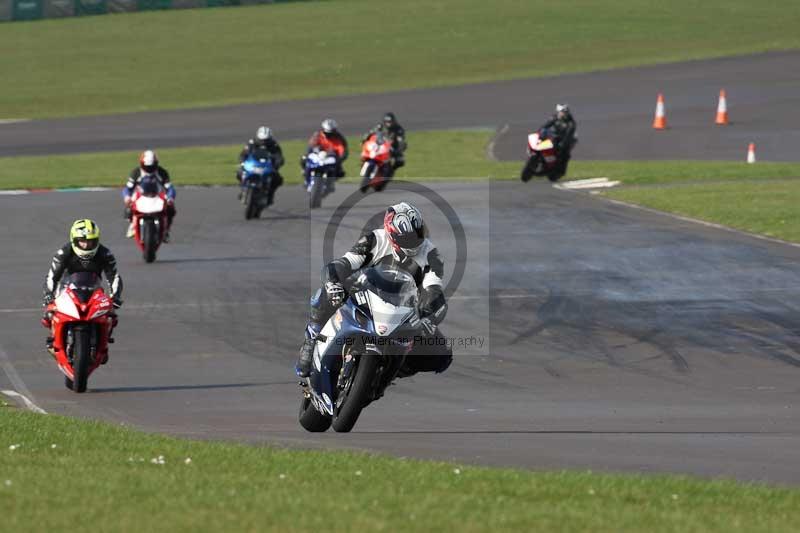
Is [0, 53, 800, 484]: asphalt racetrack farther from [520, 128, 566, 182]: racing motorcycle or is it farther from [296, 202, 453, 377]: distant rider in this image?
[520, 128, 566, 182]: racing motorcycle

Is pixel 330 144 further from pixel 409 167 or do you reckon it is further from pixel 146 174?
pixel 146 174

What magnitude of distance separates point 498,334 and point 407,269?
6247mm

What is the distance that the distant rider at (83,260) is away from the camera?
53.6 ft

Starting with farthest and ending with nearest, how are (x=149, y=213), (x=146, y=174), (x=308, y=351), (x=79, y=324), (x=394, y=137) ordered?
(x=394, y=137)
(x=146, y=174)
(x=149, y=213)
(x=79, y=324)
(x=308, y=351)

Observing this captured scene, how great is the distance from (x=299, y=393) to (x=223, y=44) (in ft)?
184

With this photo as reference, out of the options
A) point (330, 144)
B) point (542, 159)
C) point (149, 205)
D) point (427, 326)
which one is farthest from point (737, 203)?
point (427, 326)

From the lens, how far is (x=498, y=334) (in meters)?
18.1

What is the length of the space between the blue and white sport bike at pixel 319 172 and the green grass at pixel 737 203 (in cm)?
574

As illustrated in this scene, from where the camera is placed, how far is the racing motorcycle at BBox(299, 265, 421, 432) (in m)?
11.5

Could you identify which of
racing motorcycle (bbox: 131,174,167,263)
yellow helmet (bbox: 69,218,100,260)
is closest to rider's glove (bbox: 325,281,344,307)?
yellow helmet (bbox: 69,218,100,260)

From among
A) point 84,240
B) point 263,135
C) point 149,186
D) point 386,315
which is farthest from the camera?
point 263,135

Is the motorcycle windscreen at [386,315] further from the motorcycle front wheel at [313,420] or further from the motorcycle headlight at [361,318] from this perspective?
the motorcycle front wheel at [313,420]

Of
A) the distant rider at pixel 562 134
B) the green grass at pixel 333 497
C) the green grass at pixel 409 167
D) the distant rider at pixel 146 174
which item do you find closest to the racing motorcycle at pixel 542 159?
the distant rider at pixel 562 134

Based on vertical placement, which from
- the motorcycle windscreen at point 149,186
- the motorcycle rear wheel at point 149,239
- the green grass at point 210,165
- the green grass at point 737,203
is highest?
the motorcycle windscreen at point 149,186
